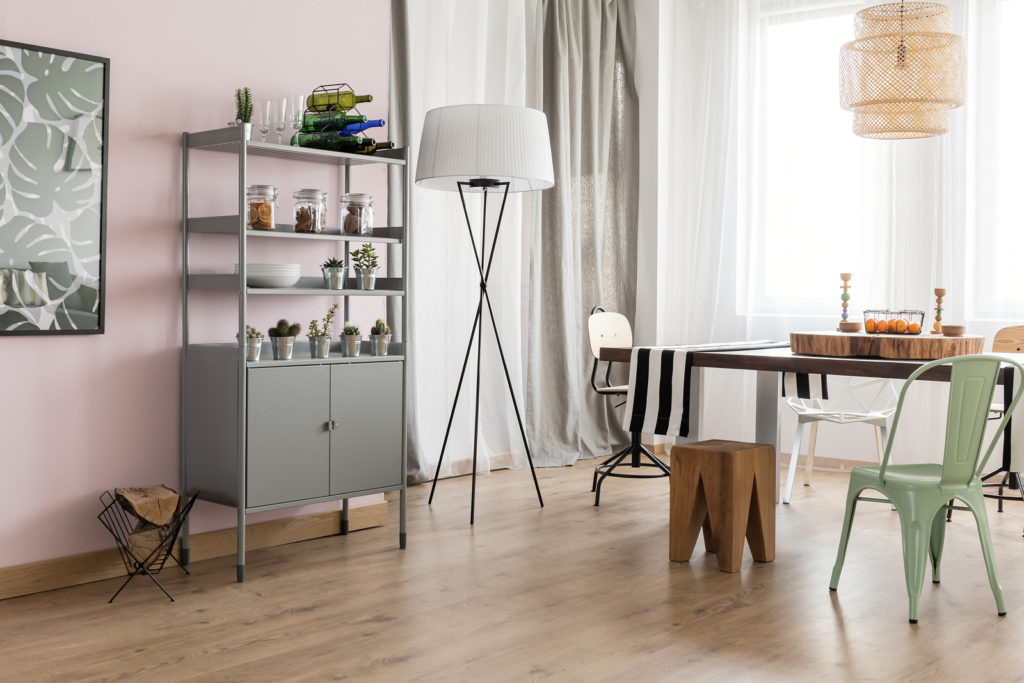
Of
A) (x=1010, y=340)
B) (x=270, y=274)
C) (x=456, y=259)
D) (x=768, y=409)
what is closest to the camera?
(x=270, y=274)

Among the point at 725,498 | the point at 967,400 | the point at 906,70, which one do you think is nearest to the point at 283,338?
the point at 725,498

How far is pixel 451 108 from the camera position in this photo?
4.01 meters

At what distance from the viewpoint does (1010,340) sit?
459cm

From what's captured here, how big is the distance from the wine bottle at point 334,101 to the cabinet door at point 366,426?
91 cm

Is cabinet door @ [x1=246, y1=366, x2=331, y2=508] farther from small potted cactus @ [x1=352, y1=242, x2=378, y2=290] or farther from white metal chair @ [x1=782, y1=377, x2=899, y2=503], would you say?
white metal chair @ [x1=782, y1=377, x2=899, y2=503]

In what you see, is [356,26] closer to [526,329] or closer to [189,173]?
[189,173]

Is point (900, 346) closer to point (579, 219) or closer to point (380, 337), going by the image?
point (380, 337)

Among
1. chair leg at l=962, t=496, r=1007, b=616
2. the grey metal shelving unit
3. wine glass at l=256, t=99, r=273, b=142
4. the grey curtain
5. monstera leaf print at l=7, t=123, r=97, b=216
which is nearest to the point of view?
chair leg at l=962, t=496, r=1007, b=616

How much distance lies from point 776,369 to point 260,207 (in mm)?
1853

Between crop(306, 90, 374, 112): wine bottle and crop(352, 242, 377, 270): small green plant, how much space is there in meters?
0.51

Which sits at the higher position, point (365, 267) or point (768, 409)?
point (365, 267)

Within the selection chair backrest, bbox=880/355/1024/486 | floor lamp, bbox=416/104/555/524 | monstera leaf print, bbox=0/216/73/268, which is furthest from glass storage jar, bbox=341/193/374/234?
chair backrest, bbox=880/355/1024/486

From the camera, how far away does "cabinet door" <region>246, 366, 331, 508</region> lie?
3387 mm

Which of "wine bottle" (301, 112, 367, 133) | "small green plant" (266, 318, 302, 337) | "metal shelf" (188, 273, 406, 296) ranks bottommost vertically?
"small green plant" (266, 318, 302, 337)
